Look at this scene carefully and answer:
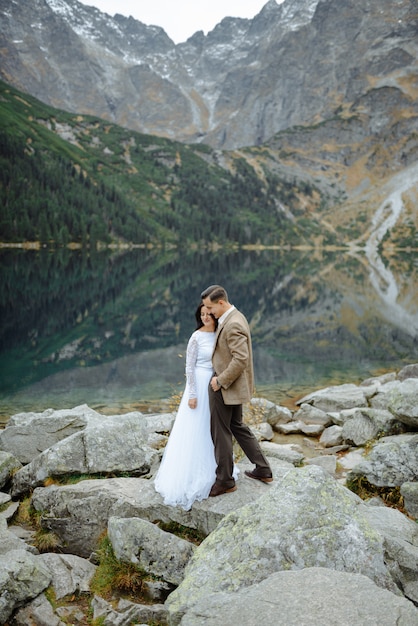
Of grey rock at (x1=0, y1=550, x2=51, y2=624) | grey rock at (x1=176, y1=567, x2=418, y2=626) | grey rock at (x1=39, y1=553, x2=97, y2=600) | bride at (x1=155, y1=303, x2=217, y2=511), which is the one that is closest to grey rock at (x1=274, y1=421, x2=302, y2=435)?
bride at (x1=155, y1=303, x2=217, y2=511)

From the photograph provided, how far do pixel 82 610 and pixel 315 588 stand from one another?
12.2 feet

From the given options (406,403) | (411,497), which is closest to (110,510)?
(411,497)

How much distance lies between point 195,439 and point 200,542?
64.4 inches

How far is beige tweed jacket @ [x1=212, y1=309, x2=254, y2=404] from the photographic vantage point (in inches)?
332

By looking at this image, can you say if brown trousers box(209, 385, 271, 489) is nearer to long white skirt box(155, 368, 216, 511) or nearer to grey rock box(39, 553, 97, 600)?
long white skirt box(155, 368, 216, 511)

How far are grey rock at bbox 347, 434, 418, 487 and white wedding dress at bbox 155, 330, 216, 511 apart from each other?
3.68 m

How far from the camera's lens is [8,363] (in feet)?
103

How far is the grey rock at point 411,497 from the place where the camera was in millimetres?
9016

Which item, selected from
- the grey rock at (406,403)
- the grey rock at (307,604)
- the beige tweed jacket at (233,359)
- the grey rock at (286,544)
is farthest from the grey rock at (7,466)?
the grey rock at (406,403)

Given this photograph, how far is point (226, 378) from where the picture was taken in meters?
8.47

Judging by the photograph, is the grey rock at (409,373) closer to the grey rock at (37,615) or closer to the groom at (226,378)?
the groom at (226,378)

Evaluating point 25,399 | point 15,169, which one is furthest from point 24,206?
point 25,399

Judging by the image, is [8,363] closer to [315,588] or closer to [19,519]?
[19,519]

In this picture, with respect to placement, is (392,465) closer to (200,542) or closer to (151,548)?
(200,542)
